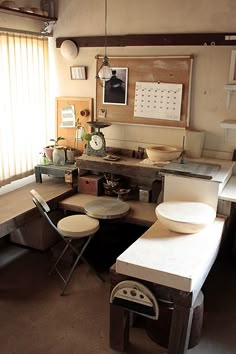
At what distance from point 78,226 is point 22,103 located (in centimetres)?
137

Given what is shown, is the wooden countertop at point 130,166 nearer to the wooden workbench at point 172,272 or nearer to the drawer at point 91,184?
the drawer at point 91,184

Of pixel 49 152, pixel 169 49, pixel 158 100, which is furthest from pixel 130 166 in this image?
pixel 169 49

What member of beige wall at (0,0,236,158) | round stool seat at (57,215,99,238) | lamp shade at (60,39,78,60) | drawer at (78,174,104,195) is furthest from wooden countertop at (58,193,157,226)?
lamp shade at (60,39,78,60)

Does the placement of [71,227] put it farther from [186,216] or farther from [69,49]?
[69,49]

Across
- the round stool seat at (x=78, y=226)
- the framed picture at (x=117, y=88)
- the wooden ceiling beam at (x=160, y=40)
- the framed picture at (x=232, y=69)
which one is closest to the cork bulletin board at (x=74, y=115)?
the framed picture at (x=117, y=88)

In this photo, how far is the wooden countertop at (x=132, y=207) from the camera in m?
2.90

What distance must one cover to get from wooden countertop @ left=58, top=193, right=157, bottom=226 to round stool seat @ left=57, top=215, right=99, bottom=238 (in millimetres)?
221

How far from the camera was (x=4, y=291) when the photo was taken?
9.19ft

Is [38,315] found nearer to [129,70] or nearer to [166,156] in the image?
[166,156]

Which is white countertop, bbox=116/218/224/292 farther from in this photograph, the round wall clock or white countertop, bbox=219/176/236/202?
the round wall clock

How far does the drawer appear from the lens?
334 centimetres

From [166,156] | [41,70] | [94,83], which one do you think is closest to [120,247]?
[166,156]

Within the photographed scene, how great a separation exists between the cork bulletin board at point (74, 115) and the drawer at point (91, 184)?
493mm

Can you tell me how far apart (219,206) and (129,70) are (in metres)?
1.51
